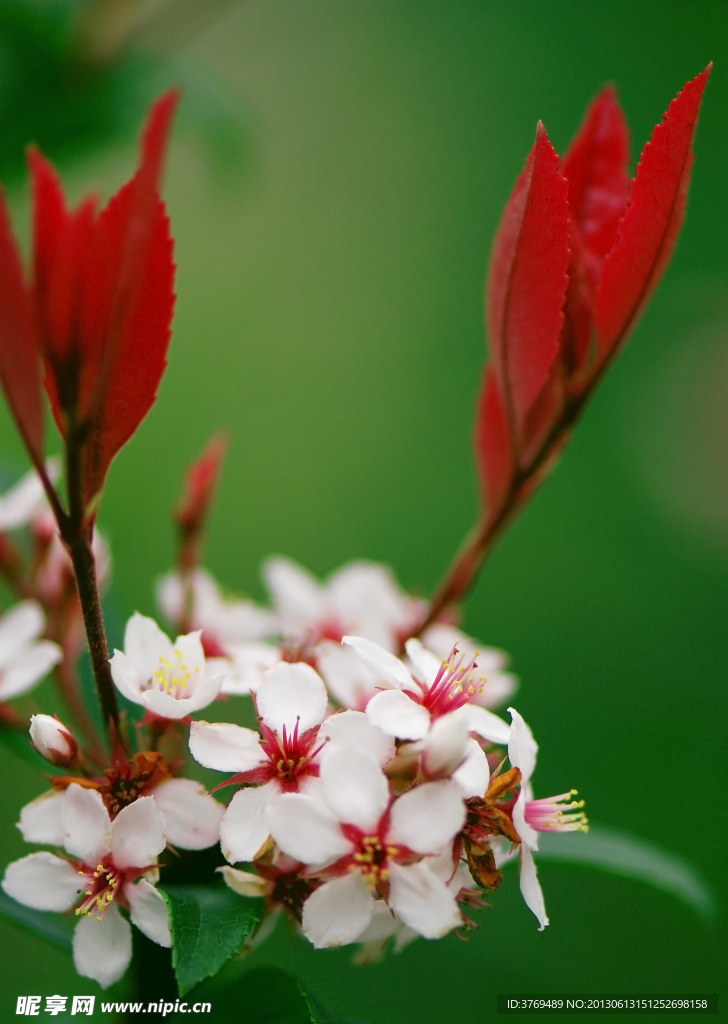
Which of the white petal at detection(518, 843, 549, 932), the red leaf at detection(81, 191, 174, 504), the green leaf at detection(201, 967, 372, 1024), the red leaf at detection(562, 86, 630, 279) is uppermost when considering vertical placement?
the red leaf at detection(562, 86, 630, 279)

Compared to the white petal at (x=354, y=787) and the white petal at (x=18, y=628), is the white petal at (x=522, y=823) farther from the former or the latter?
the white petal at (x=18, y=628)

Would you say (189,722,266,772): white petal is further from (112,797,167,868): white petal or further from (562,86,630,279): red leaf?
(562,86,630,279): red leaf

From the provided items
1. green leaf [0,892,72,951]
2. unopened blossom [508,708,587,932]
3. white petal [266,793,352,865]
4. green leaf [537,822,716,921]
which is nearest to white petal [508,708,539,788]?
unopened blossom [508,708,587,932]

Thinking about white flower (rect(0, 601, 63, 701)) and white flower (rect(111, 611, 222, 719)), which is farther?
white flower (rect(0, 601, 63, 701))

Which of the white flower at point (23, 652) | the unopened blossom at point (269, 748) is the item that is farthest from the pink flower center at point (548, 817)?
the white flower at point (23, 652)

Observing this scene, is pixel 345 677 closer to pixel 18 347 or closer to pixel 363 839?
pixel 363 839

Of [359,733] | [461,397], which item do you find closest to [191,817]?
[359,733]

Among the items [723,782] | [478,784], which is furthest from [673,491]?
[478,784]
